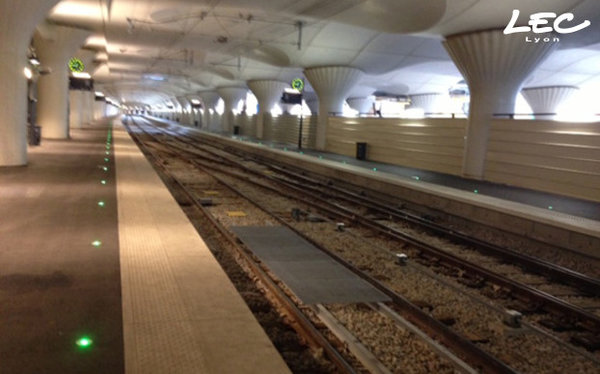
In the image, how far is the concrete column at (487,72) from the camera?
53.6 ft

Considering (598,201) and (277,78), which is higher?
(277,78)

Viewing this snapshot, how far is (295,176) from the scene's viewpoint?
19.5m

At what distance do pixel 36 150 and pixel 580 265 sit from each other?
20.1 meters

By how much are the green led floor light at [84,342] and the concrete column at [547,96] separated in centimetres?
3537

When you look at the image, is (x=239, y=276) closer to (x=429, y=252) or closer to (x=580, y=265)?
(x=429, y=252)

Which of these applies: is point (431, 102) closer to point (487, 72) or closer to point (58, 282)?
point (487, 72)

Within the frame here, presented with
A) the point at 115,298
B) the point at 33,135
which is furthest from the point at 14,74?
the point at 115,298

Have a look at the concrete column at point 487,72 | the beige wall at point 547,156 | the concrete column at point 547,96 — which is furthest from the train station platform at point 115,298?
the concrete column at point 547,96

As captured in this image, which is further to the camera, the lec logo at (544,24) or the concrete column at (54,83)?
the concrete column at (54,83)

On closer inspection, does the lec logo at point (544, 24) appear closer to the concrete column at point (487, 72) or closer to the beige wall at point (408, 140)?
the concrete column at point (487, 72)

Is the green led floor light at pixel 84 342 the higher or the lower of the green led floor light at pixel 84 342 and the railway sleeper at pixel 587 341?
the higher

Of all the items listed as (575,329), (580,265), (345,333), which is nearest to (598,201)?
(580,265)

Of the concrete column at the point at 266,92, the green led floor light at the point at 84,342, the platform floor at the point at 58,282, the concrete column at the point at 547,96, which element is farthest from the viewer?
the concrete column at the point at 266,92

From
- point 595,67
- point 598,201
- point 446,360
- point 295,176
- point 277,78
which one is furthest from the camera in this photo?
point 277,78
